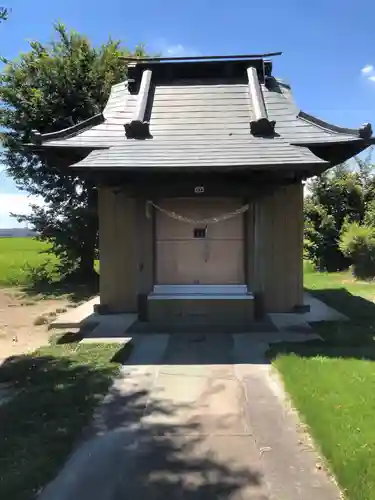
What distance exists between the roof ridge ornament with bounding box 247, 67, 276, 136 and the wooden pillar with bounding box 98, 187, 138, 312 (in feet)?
9.58

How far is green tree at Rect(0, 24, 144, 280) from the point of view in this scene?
17375 mm

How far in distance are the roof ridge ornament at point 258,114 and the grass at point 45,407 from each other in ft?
16.2

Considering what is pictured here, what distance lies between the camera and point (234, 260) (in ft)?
33.0

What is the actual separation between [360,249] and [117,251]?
11164mm

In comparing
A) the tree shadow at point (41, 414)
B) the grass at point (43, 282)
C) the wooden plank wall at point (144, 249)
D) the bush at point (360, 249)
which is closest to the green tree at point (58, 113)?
the grass at point (43, 282)

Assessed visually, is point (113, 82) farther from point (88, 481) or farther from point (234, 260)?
point (88, 481)

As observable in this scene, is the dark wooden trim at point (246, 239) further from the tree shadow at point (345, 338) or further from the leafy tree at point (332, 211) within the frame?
the leafy tree at point (332, 211)

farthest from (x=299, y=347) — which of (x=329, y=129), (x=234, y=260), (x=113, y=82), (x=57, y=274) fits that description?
(x=57, y=274)

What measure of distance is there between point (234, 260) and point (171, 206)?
1.63m

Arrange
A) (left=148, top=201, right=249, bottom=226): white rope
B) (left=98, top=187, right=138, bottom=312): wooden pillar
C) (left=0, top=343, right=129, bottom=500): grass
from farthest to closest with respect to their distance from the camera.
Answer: (left=98, top=187, right=138, bottom=312): wooden pillar → (left=148, top=201, right=249, bottom=226): white rope → (left=0, top=343, right=129, bottom=500): grass

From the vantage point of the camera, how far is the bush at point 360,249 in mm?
18469

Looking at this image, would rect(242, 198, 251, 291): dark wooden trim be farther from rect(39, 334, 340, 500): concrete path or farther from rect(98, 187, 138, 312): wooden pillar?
rect(39, 334, 340, 500): concrete path

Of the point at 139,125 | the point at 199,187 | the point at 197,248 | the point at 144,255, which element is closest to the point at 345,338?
the point at 197,248

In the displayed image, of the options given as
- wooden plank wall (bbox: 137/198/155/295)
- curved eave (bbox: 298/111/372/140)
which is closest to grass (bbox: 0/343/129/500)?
wooden plank wall (bbox: 137/198/155/295)
